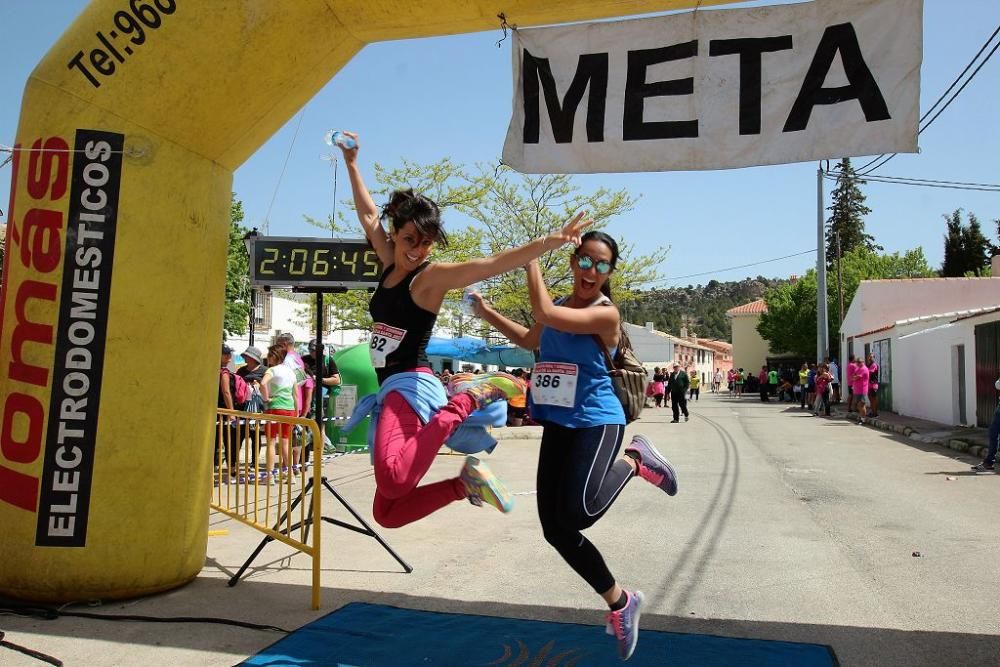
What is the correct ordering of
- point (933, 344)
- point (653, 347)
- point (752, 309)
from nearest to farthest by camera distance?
point (933, 344) → point (653, 347) → point (752, 309)

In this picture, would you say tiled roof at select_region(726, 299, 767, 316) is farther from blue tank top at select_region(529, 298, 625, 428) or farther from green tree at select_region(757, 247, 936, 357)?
blue tank top at select_region(529, 298, 625, 428)

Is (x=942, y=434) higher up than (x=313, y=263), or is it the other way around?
(x=313, y=263)

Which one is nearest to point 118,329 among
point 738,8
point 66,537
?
point 66,537

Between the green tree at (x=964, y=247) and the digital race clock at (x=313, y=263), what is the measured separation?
67.7 meters

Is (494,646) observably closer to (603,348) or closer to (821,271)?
(603,348)

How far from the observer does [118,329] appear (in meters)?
4.79

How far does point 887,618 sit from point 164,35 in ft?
17.8

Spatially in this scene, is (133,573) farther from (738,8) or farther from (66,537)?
(738,8)

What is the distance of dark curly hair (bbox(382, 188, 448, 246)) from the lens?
13.9 feet

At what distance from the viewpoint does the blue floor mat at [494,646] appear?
399 centimetres

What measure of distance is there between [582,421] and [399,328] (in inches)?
42.8

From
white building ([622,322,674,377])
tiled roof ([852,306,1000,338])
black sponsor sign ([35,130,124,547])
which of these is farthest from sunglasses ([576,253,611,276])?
white building ([622,322,674,377])

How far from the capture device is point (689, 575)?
18.9ft

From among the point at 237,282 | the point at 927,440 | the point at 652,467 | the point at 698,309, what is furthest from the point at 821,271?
the point at 698,309
